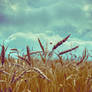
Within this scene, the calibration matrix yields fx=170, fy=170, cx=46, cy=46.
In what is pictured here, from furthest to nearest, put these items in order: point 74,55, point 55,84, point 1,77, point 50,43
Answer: point 74,55 < point 50,43 < point 1,77 < point 55,84

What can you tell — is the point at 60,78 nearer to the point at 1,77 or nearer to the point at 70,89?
the point at 70,89

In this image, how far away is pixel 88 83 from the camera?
68.8 inches

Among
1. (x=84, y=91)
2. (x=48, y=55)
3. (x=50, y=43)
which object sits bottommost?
(x=84, y=91)

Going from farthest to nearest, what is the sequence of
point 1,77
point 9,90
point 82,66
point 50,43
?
1. point 82,66
2. point 50,43
3. point 1,77
4. point 9,90

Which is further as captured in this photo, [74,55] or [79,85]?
[74,55]

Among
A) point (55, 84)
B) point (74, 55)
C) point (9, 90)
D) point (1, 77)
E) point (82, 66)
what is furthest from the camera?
point (74, 55)

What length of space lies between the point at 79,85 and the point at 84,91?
0.18 meters

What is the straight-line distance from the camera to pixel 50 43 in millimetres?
2012

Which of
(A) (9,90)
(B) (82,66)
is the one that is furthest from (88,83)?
(B) (82,66)

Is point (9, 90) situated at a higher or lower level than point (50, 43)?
lower

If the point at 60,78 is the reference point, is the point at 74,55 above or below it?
above

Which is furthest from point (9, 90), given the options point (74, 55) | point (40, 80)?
point (74, 55)

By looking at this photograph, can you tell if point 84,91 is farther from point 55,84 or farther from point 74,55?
point 74,55

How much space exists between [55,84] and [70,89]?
340 millimetres
